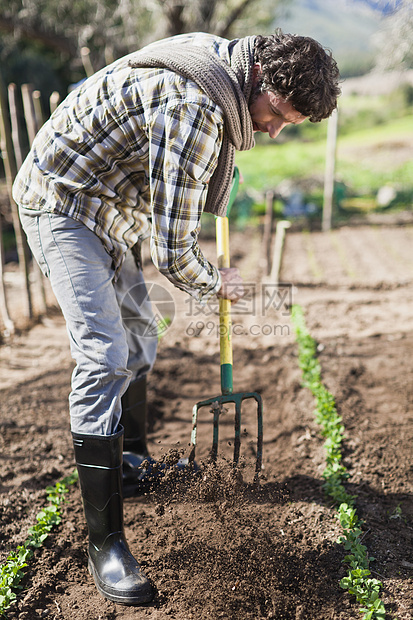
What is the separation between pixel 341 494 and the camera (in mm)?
2523

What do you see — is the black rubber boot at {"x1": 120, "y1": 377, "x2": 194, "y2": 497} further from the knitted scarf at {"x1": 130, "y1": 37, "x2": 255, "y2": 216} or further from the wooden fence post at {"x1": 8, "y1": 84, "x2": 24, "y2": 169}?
the wooden fence post at {"x1": 8, "y1": 84, "x2": 24, "y2": 169}

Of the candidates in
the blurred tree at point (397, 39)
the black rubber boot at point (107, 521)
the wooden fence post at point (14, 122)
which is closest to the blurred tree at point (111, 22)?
the blurred tree at point (397, 39)

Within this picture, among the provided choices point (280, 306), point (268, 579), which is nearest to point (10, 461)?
point (268, 579)

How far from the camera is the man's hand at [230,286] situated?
2.36m

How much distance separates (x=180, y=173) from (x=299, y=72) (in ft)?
1.65

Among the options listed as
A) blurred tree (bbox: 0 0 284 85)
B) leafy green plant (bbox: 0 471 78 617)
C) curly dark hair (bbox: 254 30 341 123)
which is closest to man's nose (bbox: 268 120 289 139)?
curly dark hair (bbox: 254 30 341 123)

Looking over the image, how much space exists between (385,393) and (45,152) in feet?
8.41

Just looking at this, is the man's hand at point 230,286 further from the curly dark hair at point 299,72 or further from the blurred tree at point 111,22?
the blurred tree at point 111,22

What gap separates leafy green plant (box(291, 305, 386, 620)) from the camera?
1978 mm

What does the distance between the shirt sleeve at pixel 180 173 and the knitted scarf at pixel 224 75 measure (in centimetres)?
6

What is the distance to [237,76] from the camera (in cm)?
189

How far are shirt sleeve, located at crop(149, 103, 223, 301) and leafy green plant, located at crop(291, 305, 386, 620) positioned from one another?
1282 mm

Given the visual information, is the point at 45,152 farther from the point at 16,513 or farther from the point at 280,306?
the point at 280,306

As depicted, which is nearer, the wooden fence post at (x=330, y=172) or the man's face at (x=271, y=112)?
the man's face at (x=271, y=112)
